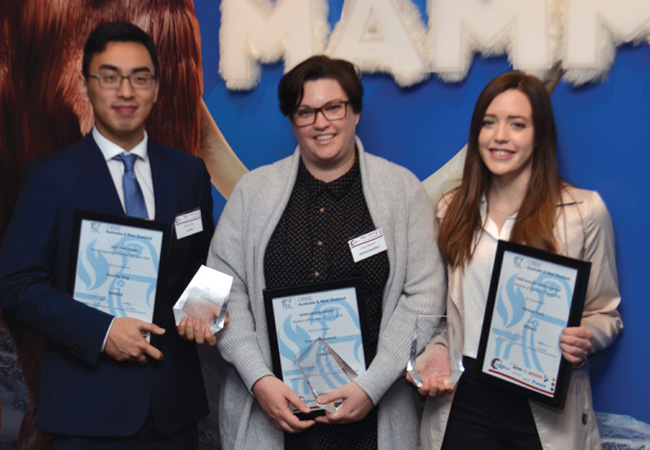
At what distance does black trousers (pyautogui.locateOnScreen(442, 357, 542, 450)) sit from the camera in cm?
214

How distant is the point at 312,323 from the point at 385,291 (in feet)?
0.95

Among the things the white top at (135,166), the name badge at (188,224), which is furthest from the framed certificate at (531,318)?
the white top at (135,166)

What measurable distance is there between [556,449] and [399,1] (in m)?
1.88

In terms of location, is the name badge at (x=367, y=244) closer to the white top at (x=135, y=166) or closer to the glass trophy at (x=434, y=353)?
the glass trophy at (x=434, y=353)

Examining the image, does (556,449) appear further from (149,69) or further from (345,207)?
(149,69)

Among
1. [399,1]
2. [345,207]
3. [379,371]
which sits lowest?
[379,371]

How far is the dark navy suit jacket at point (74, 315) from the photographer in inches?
89.1

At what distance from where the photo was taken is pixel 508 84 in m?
2.25

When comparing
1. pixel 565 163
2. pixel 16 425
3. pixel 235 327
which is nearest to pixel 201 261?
pixel 235 327

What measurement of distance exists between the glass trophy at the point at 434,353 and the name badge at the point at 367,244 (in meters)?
0.28

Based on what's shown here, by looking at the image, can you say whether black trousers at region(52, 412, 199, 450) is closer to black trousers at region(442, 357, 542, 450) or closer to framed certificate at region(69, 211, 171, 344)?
framed certificate at region(69, 211, 171, 344)


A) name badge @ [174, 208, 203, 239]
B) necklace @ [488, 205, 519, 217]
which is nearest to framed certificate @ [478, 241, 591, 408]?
necklace @ [488, 205, 519, 217]

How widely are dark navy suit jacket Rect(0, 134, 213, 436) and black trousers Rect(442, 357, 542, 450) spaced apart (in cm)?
101

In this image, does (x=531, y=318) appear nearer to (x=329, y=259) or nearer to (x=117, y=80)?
(x=329, y=259)
